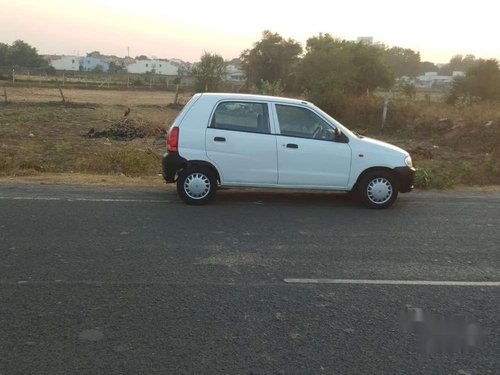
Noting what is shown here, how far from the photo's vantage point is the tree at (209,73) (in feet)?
140

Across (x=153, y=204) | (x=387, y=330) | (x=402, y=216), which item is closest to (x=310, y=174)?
(x=402, y=216)

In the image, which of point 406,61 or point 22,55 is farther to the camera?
point 406,61

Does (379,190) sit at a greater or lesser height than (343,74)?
lesser

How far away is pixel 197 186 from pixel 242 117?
1287mm

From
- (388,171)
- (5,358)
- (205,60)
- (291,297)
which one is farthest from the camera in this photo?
(205,60)

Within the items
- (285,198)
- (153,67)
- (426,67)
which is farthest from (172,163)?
(153,67)

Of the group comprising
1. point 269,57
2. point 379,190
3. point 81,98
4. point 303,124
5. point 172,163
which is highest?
point 269,57

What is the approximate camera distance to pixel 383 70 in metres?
38.1

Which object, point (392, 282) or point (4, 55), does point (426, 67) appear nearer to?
point (4, 55)

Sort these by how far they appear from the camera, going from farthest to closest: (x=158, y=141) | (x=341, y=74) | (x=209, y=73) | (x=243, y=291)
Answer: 1. (x=209, y=73)
2. (x=341, y=74)
3. (x=158, y=141)
4. (x=243, y=291)

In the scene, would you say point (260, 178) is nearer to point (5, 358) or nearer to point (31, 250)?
point (31, 250)

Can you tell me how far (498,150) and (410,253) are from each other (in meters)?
11.0

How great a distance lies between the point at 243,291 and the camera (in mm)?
4730

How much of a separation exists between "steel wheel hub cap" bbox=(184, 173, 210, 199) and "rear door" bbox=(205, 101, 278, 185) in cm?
29
